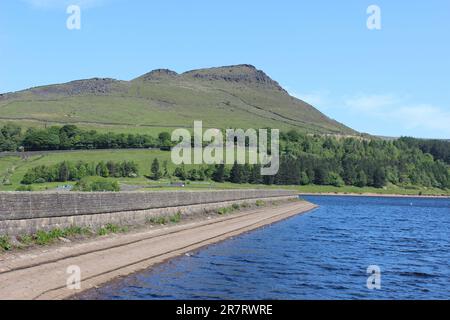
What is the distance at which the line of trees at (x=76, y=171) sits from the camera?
432ft

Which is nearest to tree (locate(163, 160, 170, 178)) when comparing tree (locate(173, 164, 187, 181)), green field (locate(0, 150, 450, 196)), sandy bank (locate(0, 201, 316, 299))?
green field (locate(0, 150, 450, 196))

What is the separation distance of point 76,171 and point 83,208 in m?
108

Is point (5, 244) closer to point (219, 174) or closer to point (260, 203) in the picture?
point (260, 203)

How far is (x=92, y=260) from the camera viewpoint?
2488 centimetres

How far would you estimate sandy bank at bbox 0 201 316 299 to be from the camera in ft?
62.1

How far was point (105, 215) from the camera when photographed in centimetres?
3444

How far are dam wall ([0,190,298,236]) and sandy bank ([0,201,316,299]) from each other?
1.48m

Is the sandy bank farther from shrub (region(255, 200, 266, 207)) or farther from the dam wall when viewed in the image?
shrub (region(255, 200, 266, 207))

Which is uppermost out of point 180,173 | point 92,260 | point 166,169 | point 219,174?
point 166,169

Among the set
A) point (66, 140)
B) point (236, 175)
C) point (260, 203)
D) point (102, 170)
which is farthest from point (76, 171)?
point (260, 203)

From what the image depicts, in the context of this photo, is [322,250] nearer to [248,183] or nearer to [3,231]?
Result: [3,231]

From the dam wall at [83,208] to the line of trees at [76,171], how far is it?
274 ft

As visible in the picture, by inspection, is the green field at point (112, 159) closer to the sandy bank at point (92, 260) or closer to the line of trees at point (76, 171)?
the line of trees at point (76, 171)
